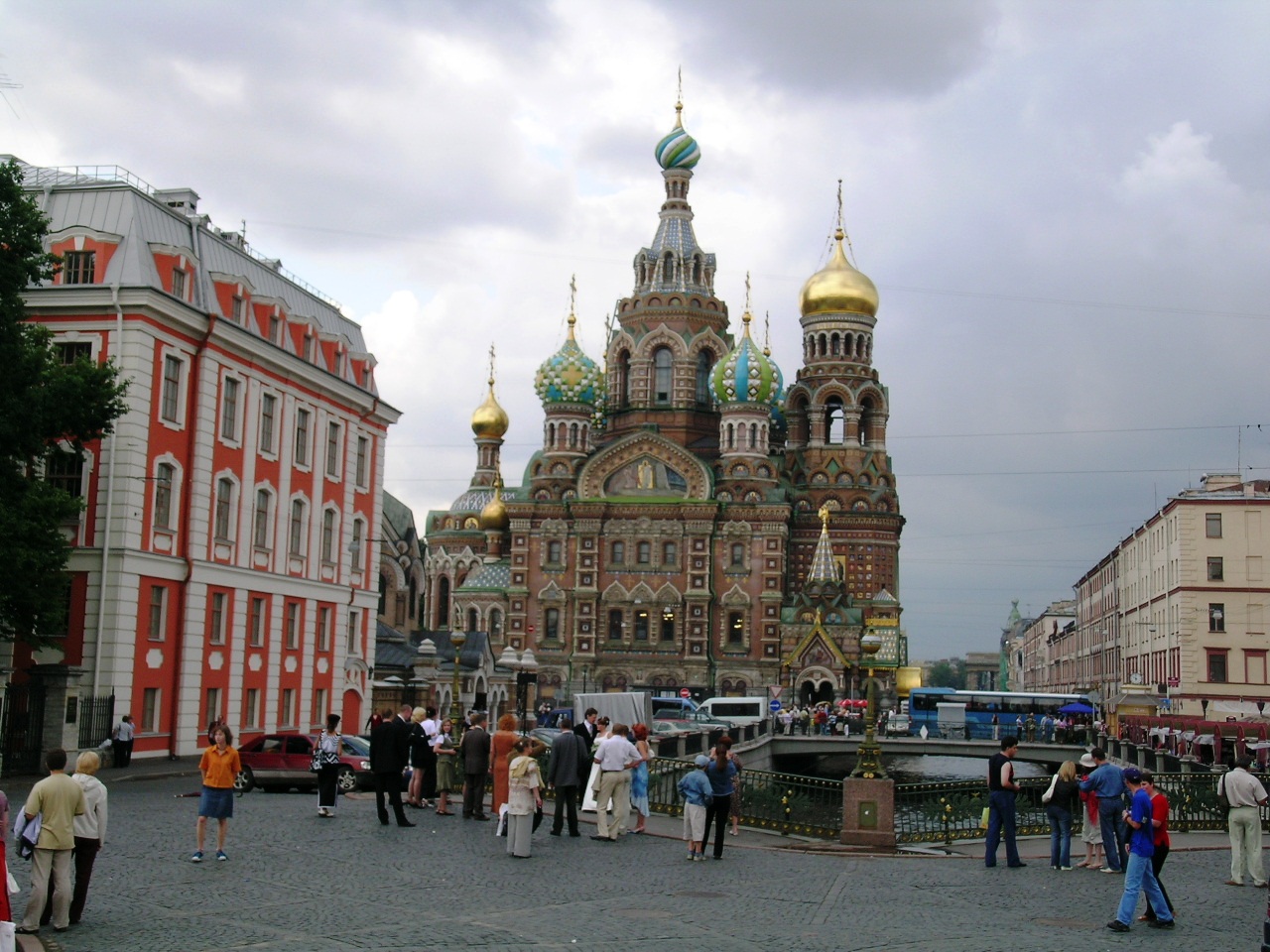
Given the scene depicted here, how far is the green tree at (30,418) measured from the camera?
1099 inches

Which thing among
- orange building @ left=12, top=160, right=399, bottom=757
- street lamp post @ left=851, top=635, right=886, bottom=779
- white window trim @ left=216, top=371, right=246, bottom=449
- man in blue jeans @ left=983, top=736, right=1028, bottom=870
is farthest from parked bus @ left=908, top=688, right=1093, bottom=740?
man in blue jeans @ left=983, top=736, right=1028, bottom=870

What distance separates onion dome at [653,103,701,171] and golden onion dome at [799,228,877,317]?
11.7 m

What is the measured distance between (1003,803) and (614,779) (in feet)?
17.5

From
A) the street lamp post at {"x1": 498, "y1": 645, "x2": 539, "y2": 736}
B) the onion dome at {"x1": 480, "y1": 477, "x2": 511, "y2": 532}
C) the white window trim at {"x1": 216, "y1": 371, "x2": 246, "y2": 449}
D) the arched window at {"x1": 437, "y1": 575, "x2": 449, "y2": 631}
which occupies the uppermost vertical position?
the onion dome at {"x1": 480, "y1": 477, "x2": 511, "y2": 532}

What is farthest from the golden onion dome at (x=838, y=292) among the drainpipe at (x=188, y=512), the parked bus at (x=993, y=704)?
the drainpipe at (x=188, y=512)

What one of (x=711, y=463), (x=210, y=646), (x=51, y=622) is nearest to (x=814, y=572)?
(x=711, y=463)

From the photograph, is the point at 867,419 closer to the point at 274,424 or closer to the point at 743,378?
the point at 743,378

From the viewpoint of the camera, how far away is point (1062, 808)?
66.3 feet

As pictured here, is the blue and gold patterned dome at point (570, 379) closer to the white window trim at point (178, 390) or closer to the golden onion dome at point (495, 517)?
the golden onion dome at point (495, 517)

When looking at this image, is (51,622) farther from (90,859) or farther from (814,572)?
(814,572)

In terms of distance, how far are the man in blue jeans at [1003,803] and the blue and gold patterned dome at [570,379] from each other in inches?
2756

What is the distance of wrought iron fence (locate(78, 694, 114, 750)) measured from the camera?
3183cm

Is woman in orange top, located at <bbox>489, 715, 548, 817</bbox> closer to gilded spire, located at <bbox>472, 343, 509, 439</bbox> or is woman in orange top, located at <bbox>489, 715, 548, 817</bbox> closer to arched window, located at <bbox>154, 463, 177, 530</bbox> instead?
arched window, located at <bbox>154, 463, 177, 530</bbox>

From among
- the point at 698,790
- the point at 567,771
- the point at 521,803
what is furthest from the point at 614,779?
the point at 521,803
